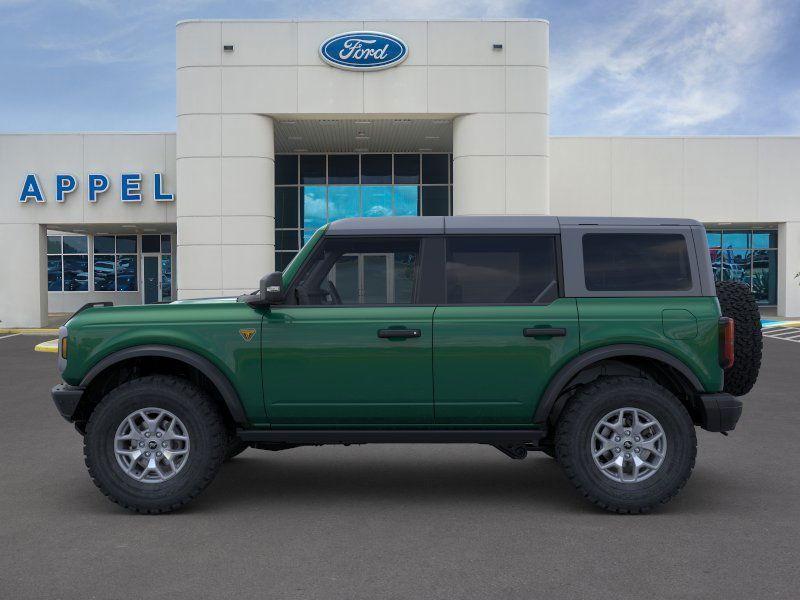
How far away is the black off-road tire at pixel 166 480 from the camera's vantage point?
5.27m

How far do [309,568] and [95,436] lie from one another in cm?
198

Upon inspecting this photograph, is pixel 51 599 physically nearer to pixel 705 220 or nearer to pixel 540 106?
pixel 540 106

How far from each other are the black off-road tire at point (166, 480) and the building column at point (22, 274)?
24.0 meters

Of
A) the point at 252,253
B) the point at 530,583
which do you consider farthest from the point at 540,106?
the point at 530,583

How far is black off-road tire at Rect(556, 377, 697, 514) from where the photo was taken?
5.23 m

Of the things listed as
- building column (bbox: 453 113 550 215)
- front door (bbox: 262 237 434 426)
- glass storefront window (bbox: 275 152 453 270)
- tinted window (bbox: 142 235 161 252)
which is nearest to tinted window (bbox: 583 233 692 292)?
front door (bbox: 262 237 434 426)

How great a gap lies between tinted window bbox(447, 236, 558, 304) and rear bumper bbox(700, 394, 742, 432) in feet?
4.12

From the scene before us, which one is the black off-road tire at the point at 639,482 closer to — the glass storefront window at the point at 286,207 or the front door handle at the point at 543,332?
the front door handle at the point at 543,332

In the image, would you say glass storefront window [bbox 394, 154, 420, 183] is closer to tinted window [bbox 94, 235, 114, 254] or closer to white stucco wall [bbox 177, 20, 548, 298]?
white stucco wall [bbox 177, 20, 548, 298]

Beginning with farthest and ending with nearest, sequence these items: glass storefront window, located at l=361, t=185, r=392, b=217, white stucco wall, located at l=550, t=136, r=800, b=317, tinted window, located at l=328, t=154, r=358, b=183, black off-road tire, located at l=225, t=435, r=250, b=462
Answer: white stucco wall, located at l=550, t=136, r=800, b=317 < tinted window, located at l=328, t=154, r=358, b=183 < glass storefront window, located at l=361, t=185, r=392, b=217 < black off-road tire, located at l=225, t=435, r=250, b=462

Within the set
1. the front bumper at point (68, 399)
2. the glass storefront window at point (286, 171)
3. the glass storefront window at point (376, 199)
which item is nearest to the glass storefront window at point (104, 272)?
the glass storefront window at point (286, 171)

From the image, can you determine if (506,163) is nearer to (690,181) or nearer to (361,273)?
(690,181)

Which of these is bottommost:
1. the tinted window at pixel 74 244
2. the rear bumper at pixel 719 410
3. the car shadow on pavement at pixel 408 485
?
the car shadow on pavement at pixel 408 485

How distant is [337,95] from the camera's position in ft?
72.3
